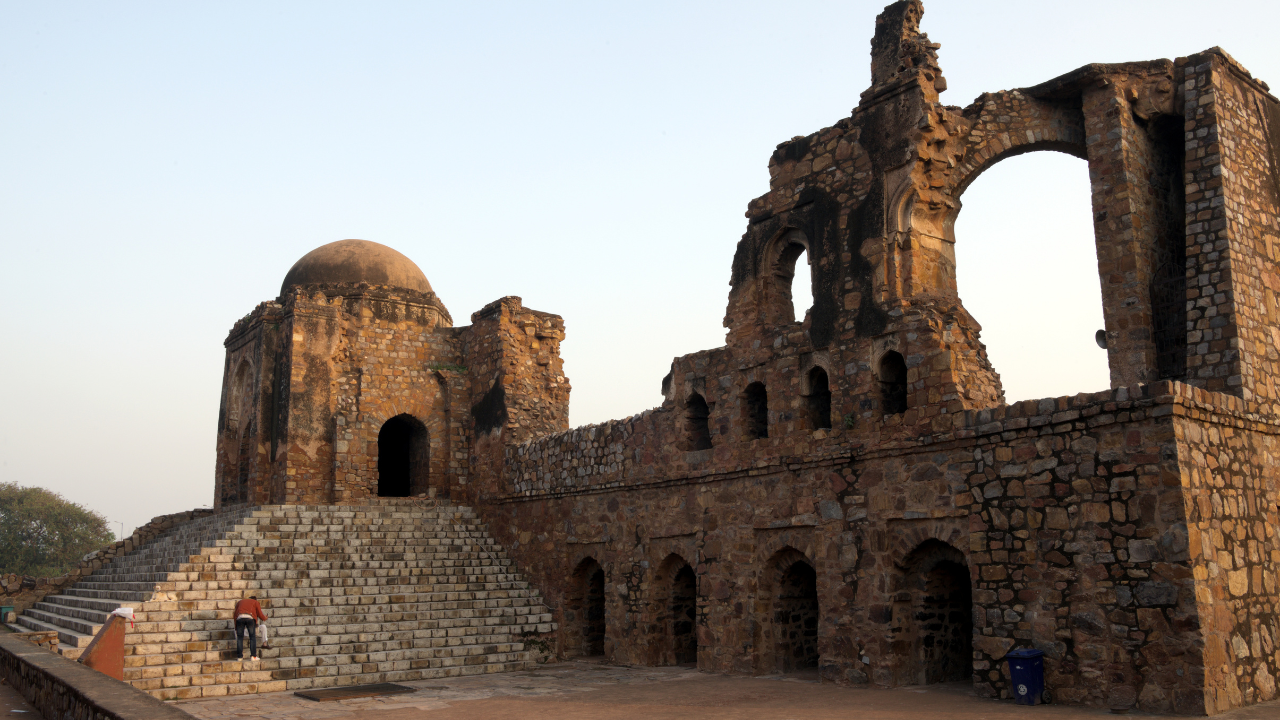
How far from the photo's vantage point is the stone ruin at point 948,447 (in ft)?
27.9

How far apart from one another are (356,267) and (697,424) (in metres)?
10.6

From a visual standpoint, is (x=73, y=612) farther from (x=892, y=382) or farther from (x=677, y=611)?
(x=892, y=382)

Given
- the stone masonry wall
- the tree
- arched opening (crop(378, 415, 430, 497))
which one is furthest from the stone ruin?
the tree

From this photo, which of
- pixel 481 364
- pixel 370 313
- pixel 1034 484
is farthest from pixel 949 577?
pixel 370 313

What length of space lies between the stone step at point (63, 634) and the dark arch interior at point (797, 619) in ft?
28.0

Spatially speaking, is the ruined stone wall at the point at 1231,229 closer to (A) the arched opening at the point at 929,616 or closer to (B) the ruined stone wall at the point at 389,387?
(A) the arched opening at the point at 929,616

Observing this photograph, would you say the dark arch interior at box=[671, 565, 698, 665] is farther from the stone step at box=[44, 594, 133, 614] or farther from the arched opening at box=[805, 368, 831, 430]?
the stone step at box=[44, 594, 133, 614]

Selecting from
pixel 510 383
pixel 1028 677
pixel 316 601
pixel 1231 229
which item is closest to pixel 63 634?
pixel 316 601

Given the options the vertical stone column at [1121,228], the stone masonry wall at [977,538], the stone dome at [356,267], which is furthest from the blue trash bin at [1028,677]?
the stone dome at [356,267]

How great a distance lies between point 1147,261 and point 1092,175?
1113 millimetres

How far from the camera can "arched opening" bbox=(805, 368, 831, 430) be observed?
39.3 feet

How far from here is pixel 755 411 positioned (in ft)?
42.5

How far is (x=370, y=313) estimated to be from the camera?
20.0 m

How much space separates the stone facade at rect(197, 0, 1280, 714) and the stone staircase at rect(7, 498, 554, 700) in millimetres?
1535
